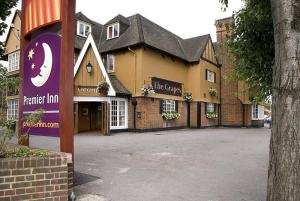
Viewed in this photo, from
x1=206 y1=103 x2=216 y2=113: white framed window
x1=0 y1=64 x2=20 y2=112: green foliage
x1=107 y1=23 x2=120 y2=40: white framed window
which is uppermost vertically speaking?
x1=107 y1=23 x2=120 y2=40: white framed window

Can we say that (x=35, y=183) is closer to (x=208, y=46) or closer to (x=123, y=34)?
(x=123, y=34)

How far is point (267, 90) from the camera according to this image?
22.9ft

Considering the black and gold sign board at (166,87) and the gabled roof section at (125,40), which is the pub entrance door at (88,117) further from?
the gabled roof section at (125,40)

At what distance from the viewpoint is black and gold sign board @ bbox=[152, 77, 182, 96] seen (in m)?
22.0

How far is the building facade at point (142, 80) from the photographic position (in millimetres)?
18906

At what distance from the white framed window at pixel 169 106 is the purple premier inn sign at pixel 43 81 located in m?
16.3

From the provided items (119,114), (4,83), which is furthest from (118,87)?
(4,83)

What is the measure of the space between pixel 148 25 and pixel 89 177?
19.0m

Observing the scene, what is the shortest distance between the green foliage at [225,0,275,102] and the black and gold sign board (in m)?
14.5

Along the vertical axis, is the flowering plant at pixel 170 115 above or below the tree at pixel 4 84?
below

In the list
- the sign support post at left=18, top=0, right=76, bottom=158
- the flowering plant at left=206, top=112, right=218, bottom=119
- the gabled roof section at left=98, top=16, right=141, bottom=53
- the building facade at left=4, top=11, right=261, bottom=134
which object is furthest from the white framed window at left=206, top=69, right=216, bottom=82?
the sign support post at left=18, top=0, right=76, bottom=158

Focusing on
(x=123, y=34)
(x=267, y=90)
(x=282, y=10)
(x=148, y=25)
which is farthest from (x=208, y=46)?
(x=282, y=10)

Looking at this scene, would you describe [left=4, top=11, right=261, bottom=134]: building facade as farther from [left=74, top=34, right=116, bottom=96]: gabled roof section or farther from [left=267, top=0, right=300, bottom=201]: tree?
[left=267, top=0, right=300, bottom=201]: tree

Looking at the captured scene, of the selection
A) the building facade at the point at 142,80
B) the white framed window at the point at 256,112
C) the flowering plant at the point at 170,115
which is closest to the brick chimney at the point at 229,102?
the building facade at the point at 142,80
